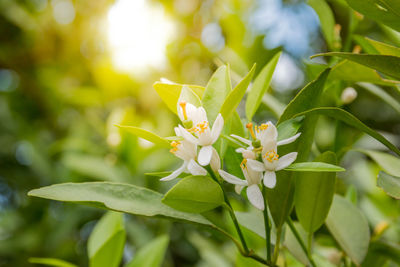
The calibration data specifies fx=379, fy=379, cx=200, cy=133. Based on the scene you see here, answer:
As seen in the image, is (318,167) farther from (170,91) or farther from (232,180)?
(170,91)

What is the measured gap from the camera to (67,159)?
1317 mm

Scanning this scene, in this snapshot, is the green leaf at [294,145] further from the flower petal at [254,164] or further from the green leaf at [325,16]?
the green leaf at [325,16]

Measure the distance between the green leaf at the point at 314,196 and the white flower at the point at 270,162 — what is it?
7cm

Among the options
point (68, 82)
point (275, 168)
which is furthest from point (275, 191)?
point (68, 82)

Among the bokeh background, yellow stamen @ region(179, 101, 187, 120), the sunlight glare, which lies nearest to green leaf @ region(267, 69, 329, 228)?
yellow stamen @ region(179, 101, 187, 120)

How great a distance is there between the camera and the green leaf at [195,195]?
415mm

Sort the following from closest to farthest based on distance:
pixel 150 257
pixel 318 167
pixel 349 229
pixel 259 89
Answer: pixel 318 167
pixel 259 89
pixel 349 229
pixel 150 257

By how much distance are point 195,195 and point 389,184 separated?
225 mm

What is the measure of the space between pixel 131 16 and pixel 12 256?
110cm

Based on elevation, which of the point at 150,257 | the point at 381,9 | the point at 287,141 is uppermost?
the point at 381,9

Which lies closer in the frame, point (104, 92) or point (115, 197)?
point (115, 197)

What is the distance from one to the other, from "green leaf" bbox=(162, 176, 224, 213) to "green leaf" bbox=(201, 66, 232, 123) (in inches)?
3.5

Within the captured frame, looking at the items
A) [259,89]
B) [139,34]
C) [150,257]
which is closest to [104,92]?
[139,34]

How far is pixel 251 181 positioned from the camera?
1.45ft
